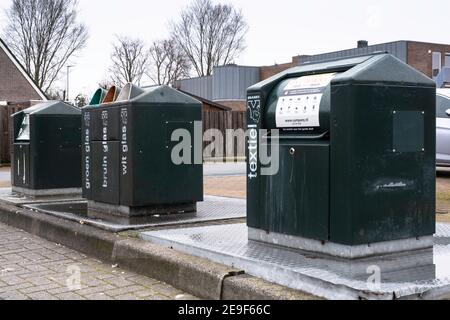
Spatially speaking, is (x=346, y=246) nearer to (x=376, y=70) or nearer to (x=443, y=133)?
(x=376, y=70)

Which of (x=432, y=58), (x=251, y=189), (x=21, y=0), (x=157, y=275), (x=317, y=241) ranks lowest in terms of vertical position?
(x=157, y=275)

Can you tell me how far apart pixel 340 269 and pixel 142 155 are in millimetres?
3017

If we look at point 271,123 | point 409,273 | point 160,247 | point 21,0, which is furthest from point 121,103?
point 21,0

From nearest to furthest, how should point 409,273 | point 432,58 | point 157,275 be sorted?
point 409,273
point 157,275
point 432,58

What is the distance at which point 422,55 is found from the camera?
39906mm

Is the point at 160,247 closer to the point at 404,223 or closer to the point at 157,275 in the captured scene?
the point at 157,275

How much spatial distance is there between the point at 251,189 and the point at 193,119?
7.03 ft

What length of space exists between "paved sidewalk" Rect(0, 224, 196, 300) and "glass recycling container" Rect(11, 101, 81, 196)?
2409mm

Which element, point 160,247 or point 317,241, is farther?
point 160,247

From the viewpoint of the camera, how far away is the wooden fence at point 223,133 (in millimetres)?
23906

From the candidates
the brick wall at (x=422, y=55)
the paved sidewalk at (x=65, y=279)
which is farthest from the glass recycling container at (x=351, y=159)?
the brick wall at (x=422, y=55)

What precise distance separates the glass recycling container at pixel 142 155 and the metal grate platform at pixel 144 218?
124 millimetres

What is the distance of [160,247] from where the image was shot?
17.7 ft

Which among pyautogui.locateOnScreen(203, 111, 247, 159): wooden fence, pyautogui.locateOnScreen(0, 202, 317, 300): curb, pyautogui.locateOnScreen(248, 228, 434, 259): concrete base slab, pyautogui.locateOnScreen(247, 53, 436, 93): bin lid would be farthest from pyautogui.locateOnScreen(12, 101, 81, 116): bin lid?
pyautogui.locateOnScreen(203, 111, 247, 159): wooden fence
